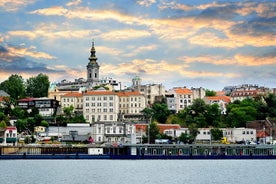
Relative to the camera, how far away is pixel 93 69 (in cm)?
14912

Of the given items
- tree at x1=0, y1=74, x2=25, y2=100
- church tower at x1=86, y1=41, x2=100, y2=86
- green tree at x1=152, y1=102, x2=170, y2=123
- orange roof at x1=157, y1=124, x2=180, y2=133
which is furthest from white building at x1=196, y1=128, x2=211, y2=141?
tree at x1=0, y1=74, x2=25, y2=100

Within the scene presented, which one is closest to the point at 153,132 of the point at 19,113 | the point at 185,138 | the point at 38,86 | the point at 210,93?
the point at 185,138

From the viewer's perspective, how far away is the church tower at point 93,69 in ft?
489

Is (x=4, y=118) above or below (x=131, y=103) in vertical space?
below

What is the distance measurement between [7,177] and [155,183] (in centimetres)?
1418

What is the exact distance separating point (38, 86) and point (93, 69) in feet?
44.1

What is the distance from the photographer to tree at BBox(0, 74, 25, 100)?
14500cm

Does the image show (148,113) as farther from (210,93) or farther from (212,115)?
(210,93)

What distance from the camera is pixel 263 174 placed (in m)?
62.9

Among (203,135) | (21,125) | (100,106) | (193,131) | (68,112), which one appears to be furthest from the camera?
(100,106)

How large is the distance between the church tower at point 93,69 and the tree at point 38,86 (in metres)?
10.2

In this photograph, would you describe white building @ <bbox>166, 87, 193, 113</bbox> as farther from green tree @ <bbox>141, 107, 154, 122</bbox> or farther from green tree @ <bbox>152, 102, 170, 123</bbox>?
green tree @ <bbox>141, 107, 154, 122</bbox>

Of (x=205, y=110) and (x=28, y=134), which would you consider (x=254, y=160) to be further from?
(x=28, y=134)

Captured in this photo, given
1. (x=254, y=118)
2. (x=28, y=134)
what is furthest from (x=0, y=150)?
(x=254, y=118)
